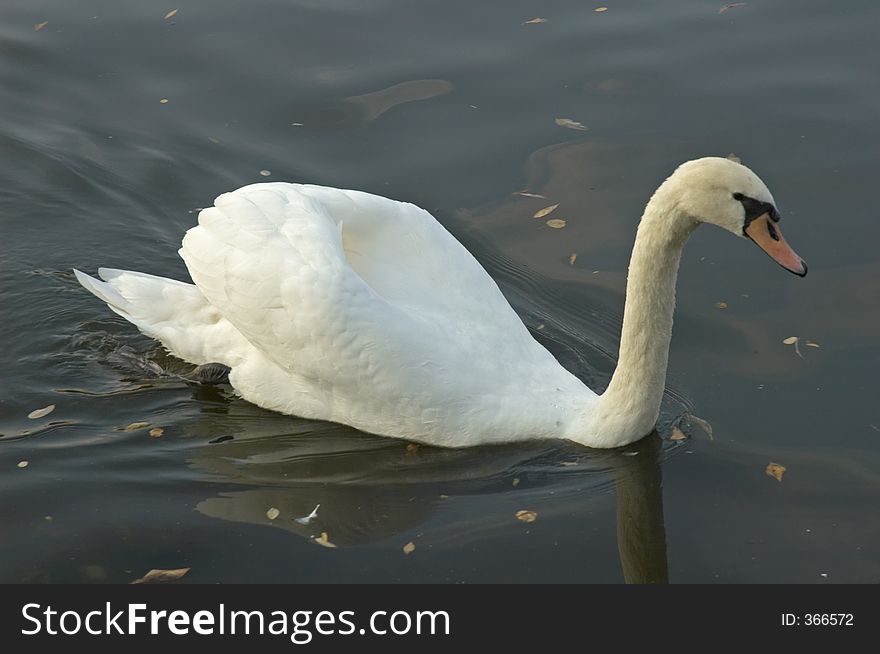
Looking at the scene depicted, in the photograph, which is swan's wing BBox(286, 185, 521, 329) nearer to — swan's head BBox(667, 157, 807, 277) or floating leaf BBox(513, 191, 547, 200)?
swan's head BBox(667, 157, 807, 277)

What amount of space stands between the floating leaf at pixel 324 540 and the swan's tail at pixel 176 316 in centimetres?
200

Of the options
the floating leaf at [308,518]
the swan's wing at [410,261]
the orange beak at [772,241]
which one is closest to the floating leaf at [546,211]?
the swan's wing at [410,261]

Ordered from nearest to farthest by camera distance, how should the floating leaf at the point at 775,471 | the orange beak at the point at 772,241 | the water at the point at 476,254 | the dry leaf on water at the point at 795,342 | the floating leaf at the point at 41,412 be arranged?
the orange beak at the point at 772,241 < the water at the point at 476,254 < the floating leaf at the point at 775,471 < the floating leaf at the point at 41,412 < the dry leaf on water at the point at 795,342

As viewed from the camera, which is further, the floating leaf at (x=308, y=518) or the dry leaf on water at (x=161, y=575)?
the floating leaf at (x=308, y=518)

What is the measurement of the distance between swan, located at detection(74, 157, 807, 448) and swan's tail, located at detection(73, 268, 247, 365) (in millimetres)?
59

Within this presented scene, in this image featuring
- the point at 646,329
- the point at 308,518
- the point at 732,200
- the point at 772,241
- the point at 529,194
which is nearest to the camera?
the point at 732,200

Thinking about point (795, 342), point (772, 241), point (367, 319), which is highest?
point (772, 241)

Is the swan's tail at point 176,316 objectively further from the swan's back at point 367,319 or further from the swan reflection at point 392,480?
the swan reflection at point 392,480

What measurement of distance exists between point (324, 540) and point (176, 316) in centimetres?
255

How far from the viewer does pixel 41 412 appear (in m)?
9.12

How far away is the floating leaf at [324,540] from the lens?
7785mm

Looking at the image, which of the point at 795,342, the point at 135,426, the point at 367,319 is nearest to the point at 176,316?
the point at 135,426

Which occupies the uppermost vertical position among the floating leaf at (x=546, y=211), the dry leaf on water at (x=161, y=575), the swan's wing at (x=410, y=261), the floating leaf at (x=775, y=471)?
the swan's wing at (x=410, y=261)

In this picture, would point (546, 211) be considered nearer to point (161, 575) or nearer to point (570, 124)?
point (570, 124)
